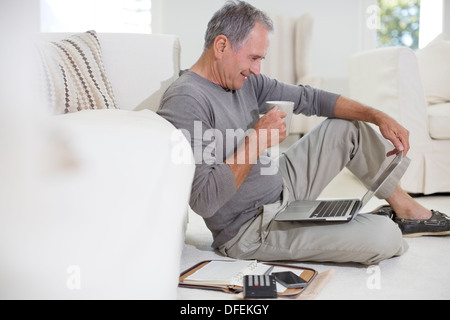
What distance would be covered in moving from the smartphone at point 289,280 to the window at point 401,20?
364 centimetres

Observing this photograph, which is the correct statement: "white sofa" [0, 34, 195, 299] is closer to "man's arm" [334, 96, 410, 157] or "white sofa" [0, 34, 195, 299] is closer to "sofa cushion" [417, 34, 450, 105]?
"man's arm" [334, 96, 410, 157]

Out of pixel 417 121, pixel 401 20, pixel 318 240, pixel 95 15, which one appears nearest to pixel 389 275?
pixel 318 240

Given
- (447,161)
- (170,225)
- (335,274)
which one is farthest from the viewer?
(447,161)

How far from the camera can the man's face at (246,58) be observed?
1546 mm

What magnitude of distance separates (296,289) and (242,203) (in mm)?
349

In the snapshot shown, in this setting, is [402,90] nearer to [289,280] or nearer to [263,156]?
[263,156]

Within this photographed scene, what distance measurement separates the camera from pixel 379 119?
1747 mm

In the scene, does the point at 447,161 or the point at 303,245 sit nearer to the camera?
the point at 303,245

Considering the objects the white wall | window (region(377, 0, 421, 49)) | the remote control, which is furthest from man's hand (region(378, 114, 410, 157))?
window (region(377, 0, 421, 49))

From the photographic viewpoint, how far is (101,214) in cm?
92

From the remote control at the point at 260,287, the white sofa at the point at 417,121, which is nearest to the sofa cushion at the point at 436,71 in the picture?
the white sofa at the point at 417,121

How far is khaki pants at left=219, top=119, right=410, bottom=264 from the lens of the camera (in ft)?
4.88
